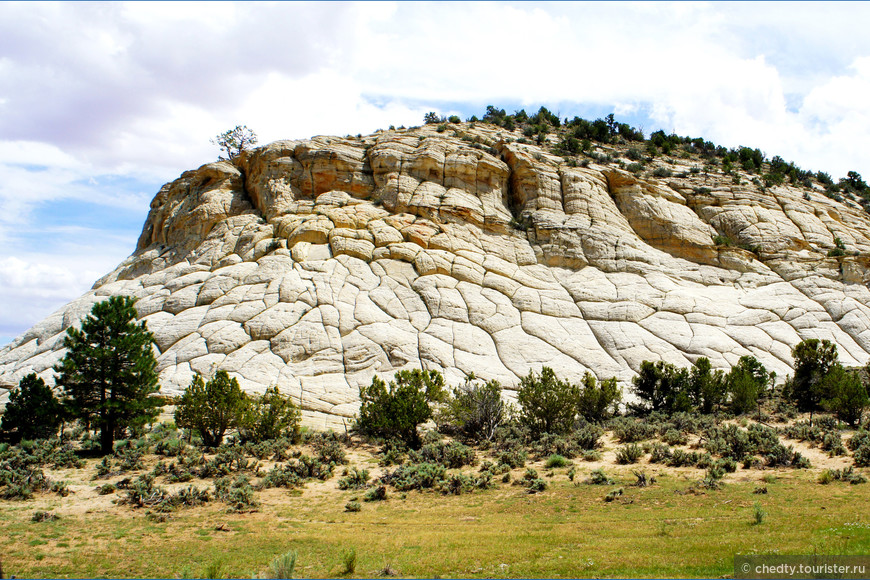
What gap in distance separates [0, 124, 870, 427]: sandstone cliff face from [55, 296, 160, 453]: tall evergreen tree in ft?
10.6

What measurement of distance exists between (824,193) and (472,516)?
41.7 metres

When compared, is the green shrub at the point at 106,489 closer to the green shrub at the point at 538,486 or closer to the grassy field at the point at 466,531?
the grassy field at the point at 466,531

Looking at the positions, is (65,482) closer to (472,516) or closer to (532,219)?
(472,516)

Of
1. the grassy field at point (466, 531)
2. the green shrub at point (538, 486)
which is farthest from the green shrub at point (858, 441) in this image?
the green shrub at point (538, 486)

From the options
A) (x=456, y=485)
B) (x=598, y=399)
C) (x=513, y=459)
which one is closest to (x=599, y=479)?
(x=513, y=459)

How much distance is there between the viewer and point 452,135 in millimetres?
41750

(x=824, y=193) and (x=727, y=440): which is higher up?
(x=824, y=193)

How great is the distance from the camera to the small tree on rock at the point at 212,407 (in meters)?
18.9

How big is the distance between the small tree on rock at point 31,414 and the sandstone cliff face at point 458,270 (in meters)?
4.03

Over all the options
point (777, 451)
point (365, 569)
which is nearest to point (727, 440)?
point (777, 451)

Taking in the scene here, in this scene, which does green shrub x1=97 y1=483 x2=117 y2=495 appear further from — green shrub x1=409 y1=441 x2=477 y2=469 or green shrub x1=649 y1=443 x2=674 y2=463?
green shrub x1=649 y1=443 x2=674 y2=463

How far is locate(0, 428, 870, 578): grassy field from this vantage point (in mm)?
9906

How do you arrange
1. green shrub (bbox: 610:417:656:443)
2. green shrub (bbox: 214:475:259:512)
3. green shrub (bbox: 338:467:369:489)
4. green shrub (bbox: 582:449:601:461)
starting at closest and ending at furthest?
green shrub (bbox: 214:475:259:512) → green shrub (bbox: 338:467:369:489) → green shrub (bbox: 582:449:601:461) → green shrub (bbox: 610:417:656:443)

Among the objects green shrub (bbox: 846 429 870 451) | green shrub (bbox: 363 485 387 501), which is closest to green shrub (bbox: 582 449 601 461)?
green shrub (bbox: 363 485 387 501)
